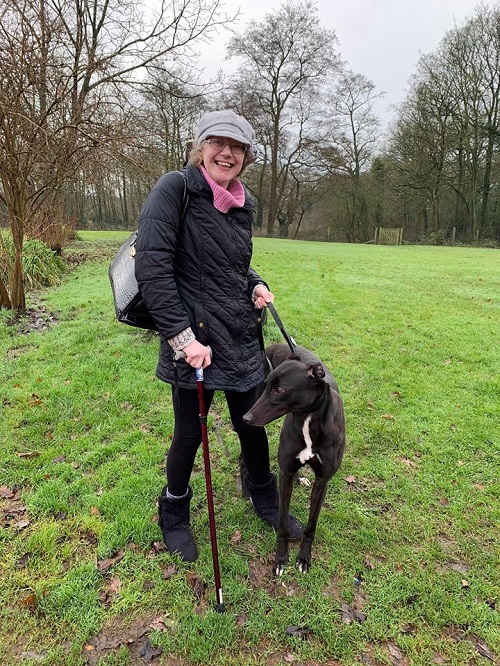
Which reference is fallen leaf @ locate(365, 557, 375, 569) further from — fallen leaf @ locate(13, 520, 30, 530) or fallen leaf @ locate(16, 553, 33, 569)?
fallen leaf @ locate(13, 520, 30, 530)

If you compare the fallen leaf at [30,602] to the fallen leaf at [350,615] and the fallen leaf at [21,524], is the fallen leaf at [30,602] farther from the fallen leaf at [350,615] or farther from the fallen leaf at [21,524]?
the fallen leaf at [350,615]

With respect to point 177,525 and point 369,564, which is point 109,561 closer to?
point 177,525

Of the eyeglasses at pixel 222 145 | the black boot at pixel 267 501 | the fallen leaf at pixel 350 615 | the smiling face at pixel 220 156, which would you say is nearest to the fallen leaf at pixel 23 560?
the black boot at pixel 267 501

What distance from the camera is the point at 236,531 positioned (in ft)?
8.74

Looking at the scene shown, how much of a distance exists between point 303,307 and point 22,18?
20.2 ft

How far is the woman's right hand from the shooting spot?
1.94 meters

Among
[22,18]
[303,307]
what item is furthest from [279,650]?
[22,18]

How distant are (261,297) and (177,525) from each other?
4.95 ft

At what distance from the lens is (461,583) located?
2.34 m

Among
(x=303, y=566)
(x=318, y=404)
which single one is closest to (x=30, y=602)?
(x=303, y=566)

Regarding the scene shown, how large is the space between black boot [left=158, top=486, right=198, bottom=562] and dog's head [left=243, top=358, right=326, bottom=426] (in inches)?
31.5

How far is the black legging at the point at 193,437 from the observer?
2217 mm

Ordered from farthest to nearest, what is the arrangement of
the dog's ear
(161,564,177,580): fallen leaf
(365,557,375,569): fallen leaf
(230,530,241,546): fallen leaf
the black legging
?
(230,530,241,546): fallen leaf → (365,557,375,569): fallen leaf → (161,564,177,580): fallen leaf → the black legging → the dog's ear

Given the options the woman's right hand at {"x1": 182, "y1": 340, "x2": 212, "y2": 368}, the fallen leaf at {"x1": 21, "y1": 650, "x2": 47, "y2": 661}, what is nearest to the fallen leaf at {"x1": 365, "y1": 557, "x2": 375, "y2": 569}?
the woman's right hand at {"x1": 182, "y1": 340, "x2": 212, "y2": 368}
